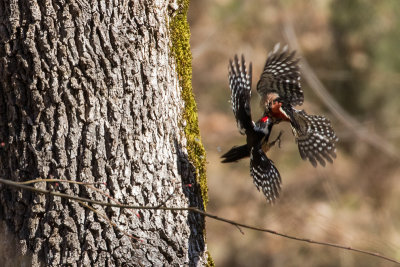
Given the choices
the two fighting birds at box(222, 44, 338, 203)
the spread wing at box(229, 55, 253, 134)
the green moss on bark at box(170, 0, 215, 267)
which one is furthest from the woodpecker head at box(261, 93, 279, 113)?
the green moss on bark at box(170, 0, 215, 267)

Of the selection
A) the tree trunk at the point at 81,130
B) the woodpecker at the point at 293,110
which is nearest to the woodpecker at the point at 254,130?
the woodpecker at the point at 293,110

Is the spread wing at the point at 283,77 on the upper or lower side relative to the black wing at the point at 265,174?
upper

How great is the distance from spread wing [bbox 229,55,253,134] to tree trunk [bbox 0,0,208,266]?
2.94 feet

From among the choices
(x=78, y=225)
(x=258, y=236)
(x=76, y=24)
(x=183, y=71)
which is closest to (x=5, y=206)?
(x=78, y=225)

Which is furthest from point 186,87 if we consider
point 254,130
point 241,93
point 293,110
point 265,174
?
point 265,174

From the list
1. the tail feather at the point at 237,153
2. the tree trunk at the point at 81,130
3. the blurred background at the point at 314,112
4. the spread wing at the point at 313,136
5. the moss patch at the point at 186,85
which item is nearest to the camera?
the tree trunk at the point at 81,130

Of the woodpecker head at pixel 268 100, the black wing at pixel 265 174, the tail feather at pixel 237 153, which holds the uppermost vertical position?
the woodpecker head at pixel 268 100

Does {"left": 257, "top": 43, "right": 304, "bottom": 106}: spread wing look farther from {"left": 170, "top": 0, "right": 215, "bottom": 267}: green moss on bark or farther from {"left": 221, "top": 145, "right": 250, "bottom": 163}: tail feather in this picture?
{"left": 170, "top": 0, "right": 215, "bottom": 267}: green moss on bark

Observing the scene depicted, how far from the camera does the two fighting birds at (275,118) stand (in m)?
3.38

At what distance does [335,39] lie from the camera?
1047 cm

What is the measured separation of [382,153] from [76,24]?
8.73 metres

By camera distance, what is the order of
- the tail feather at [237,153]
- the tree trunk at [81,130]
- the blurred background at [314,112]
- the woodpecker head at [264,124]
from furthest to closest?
1. the blurred background at [314,112]
2. the tail feather at [237,153]
3. the woodpecker head at [264,124]
4. the tree trunk at [81,130]

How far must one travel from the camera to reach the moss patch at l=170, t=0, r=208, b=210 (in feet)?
9.78

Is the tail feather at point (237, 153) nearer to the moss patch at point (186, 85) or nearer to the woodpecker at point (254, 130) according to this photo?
the woodpecker at point (254, 130)
